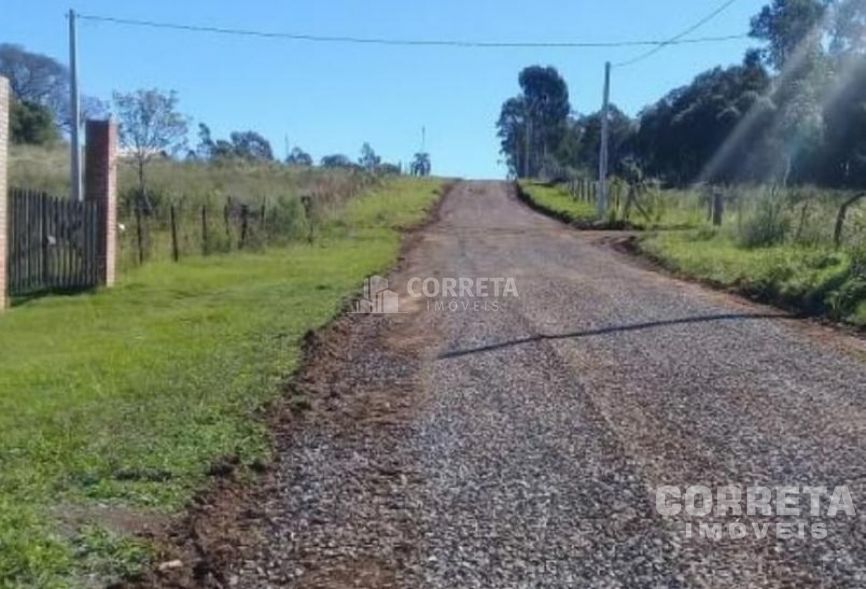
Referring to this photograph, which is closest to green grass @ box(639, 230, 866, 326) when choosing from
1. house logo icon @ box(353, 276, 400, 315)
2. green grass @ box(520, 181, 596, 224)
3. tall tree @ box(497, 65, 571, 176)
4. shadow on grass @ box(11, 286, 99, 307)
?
house logo icon @ box(353, 276, 400, 315)

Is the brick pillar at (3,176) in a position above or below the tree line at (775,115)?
below

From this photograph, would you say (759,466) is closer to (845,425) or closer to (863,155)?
(845,425)

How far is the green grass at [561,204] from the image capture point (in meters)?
42.0

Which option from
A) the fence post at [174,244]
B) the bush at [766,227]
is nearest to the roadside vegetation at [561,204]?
the bush at [766,227]

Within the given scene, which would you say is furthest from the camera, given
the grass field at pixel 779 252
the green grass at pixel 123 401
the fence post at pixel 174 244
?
the fence post at pixel 174 244

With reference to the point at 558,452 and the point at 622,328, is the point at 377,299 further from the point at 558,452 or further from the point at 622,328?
the point at 558,452

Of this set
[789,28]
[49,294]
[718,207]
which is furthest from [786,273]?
[789,28]

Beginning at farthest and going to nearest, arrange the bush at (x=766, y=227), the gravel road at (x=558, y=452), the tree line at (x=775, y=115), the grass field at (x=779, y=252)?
1. the tree line at (x=775, y=115)
2. the bush at (x=766, y=227)
3. the grass field at (x=779, y=252)
4. the gravel road at (x=558, y=452)

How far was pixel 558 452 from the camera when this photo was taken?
6.36 metres

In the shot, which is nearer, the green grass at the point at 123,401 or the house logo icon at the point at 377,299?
the green grass at the point at 123,401

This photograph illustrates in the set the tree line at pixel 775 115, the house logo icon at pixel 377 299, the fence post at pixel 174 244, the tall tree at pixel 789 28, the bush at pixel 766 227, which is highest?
the tall tree at pixel 789 28

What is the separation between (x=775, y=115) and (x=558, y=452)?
2333 inches

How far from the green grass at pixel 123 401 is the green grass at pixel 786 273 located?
6.36 metres

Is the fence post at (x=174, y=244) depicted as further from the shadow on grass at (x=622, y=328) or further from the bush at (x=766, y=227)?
the shadow on grass at (x=622, y=328)
